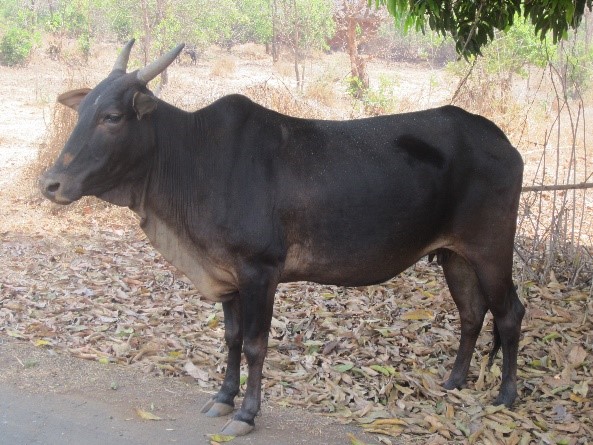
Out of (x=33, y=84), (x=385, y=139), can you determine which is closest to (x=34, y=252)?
(x=385, y=139)

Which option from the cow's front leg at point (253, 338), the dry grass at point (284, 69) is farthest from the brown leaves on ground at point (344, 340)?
the dry grass at point (284, 69)

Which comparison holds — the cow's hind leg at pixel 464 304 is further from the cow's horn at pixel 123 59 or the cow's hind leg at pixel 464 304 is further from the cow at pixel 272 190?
the cow's horn at pixel 123 59

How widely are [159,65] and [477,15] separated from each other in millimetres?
1842

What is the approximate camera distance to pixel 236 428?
462cm

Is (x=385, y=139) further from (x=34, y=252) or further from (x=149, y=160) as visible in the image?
(x=34, y=252)

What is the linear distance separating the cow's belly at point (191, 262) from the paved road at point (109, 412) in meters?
0.76

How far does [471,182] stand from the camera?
495 centimetres

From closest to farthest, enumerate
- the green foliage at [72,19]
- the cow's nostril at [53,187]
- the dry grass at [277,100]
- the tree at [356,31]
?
the cow's nostril at [53,187] → the dry grass at [277,100] → the tree at [356,31] → the green foliage at [72,19]

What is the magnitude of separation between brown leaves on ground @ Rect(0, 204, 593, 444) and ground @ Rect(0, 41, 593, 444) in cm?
1

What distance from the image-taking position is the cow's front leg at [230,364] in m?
4.87

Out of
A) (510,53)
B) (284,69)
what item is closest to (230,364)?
(510,53)

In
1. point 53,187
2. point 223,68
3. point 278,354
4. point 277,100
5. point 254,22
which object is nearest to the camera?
point 53,187

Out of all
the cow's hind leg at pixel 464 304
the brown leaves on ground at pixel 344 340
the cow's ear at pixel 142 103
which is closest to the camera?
the cow's ear at pixel 142 103

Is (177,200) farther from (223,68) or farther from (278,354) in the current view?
(223,68)
